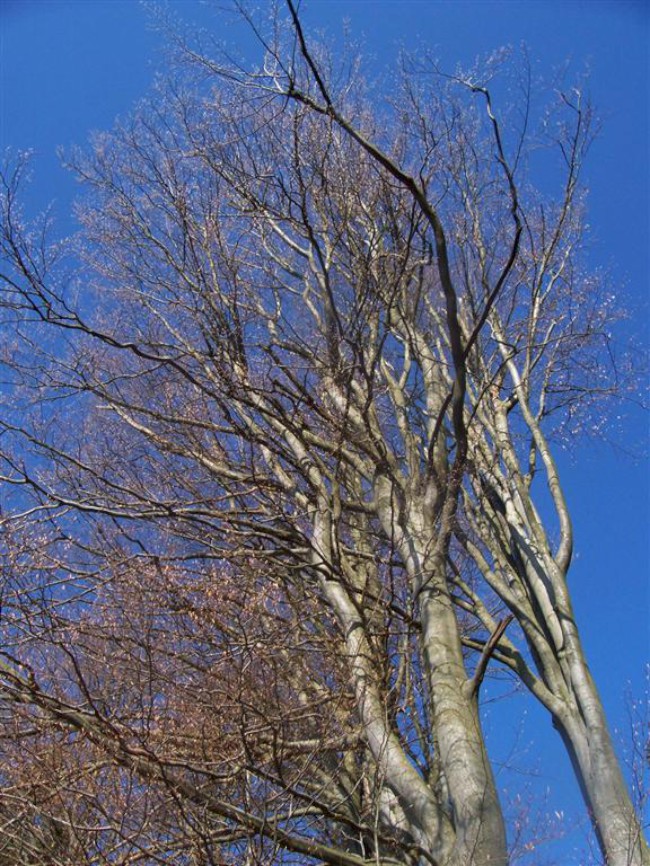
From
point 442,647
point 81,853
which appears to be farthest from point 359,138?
point 81,853

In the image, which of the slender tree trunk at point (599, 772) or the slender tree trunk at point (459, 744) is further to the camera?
the slender tree trunk at point (599, 772)

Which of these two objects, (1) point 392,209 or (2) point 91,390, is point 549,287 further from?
(2) point 91,390

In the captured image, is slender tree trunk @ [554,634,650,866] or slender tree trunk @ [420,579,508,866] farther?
slender tree trunk @ [554,634,650,866]

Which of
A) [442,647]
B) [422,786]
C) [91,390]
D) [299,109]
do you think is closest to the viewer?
[422,786]

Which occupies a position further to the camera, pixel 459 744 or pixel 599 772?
pixel 599 772

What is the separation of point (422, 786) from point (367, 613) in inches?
60.7

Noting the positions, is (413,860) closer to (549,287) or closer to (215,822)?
(215,822)

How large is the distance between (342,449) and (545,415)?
227 centimetres

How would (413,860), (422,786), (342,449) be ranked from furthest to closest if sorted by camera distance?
(342,449) → (413,860) → (422,786)

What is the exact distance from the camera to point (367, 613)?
522cm

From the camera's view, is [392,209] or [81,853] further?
[392,209]

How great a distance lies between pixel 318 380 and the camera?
231 inches

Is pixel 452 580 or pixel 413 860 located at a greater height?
pixel 452 580

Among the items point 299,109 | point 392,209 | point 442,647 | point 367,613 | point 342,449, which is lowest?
point 442,647
